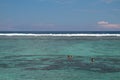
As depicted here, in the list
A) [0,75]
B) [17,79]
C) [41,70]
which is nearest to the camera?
[17,79]

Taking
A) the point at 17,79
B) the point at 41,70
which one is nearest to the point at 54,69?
the point at 41,70

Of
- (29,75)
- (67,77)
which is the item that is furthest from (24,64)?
(67,77)

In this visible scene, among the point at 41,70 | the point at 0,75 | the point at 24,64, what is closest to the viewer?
the point at 0,75

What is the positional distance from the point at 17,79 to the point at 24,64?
20.0 feet

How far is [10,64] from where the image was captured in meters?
26.2

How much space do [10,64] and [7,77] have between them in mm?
5498

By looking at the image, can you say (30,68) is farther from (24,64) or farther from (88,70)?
(88,70)

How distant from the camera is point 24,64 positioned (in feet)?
85.8

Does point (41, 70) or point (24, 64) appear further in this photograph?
point (24, 64)

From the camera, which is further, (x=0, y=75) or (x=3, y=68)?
(x=3, y=68)

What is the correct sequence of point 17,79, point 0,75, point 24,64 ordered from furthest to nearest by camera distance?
point 24,64 < point 0,75 < point 17,79

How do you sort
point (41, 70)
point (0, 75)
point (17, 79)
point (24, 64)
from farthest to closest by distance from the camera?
point (24, 64)
point (41, 70)
point (0, 75)
point (17, 79)

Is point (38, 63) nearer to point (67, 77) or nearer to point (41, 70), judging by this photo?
point (41, 70)

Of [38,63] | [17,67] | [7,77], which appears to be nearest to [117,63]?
[38,63]
